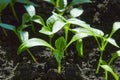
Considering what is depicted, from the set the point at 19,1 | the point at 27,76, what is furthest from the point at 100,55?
the point at 19,1

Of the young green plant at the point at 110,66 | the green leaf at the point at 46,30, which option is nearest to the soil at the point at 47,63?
the young green plant at the point at 110,66

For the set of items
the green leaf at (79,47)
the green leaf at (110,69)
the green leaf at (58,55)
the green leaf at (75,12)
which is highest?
the green leaf at (75,12)

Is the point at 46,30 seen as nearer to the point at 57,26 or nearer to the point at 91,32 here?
the point at 57,26

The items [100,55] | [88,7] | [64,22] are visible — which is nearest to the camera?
[64,22]

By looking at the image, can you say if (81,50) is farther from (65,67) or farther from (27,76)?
(27,76)

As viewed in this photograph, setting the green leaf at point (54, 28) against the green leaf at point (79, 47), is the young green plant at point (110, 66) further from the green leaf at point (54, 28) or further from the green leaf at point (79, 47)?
the green leaf at point (54, 28)

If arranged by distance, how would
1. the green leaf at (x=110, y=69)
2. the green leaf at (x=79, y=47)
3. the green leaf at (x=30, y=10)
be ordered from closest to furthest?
the green leaf at (x=110, y=69)
the green leaf at (x=79, y=47)
the green leaf at (x=30, y=10)

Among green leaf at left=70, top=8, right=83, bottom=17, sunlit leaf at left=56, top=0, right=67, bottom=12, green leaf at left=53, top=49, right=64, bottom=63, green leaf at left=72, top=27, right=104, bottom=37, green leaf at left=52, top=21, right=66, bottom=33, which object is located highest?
sunlit leaf at left=56, top=0, right=67, bottom=12

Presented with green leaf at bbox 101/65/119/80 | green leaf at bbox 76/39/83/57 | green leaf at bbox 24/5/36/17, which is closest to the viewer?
green leaf at bbox 101/65/119/80

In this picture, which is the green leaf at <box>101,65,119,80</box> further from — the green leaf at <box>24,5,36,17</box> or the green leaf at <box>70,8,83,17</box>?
the green leaf at <box>24,5,36,17</box>

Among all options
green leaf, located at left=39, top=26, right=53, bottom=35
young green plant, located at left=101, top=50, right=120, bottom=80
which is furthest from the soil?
→ green leaf, located at left=39, top=26, right=53, bottom=35

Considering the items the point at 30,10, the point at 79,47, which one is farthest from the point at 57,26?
the point at 30,10

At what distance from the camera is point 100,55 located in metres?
1.51

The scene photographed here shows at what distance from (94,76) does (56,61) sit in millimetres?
169
